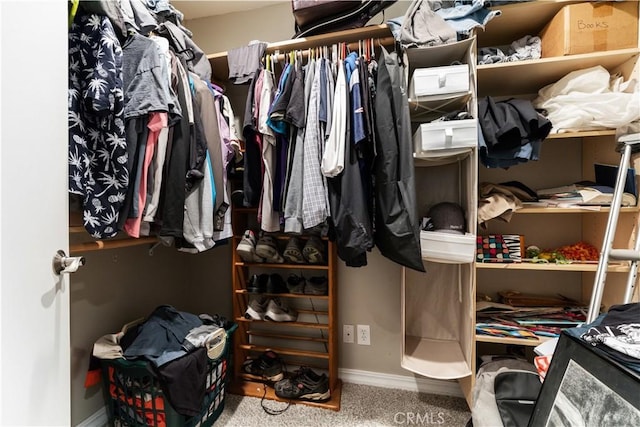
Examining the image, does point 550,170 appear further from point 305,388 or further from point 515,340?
point 305,388

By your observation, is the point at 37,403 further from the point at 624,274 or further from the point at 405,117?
the point at 624,274

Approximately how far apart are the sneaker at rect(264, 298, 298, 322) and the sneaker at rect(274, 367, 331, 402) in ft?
1.07

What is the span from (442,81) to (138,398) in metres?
1.88

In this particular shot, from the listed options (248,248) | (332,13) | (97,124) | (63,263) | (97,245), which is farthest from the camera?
(248,248)

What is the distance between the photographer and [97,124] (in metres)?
1.05

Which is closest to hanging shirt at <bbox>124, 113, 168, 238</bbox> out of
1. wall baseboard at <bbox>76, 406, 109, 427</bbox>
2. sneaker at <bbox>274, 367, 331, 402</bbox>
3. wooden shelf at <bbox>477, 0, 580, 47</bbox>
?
wall baseboard at <bbox>76, 406, 109, 427</bbox>

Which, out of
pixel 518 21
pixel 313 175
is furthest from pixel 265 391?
pixel 518 21

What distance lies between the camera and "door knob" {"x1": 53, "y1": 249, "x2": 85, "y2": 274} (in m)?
0.73

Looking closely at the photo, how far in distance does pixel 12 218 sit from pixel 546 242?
2.07m

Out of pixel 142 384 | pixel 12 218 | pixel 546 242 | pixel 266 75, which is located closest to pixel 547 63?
pixel 546 242

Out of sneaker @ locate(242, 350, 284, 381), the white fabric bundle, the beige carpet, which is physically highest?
the white fabric bundle

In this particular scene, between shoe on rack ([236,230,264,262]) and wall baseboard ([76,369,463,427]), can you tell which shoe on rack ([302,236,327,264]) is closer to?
shoe on rack ([236,230,264,262])

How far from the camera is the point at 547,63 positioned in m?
1.27

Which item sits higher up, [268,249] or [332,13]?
[332,13]
